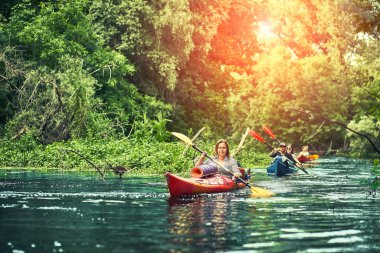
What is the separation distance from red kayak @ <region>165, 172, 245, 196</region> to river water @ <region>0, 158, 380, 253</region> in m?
0.24

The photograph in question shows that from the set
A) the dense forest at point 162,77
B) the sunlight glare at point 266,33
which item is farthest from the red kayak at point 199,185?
the sunlight glare at point 266,33

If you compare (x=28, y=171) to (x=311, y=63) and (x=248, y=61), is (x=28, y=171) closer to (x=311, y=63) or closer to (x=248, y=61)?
(x=248, y=61)

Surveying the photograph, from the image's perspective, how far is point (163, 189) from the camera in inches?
762

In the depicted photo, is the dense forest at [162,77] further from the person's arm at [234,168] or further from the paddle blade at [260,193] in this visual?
the person's arm at [234,168]

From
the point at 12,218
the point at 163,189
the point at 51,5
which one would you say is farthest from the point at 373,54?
the point at 12,218

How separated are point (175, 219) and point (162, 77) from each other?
26379 mm

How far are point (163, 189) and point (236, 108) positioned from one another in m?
40.2

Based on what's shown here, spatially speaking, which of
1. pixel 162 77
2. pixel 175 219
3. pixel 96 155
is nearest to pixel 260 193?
pixel 175 219

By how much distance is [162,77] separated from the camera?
39.0 metres

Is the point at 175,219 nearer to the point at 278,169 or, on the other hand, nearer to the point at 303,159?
the point at 278,169

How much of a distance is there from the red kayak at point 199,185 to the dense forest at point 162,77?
3.91 meters

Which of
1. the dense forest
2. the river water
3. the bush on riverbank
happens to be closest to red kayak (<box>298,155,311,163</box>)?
the dense forest

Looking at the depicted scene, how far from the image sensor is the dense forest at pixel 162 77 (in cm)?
2917

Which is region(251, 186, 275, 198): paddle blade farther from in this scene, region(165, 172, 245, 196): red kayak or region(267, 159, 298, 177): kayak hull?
region(267, 159, 298, 177): kayak hull
